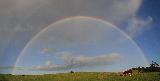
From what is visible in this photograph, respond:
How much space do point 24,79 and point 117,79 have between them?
1303cm

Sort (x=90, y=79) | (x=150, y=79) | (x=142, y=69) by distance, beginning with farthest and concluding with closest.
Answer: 1. (x=142, y=69)
2. (x=90, y=79)
3. (x=150, y=79)

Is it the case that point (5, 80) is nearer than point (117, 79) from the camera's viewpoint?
No

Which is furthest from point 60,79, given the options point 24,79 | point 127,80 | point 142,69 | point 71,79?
point 142,69

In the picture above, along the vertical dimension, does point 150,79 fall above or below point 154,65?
below

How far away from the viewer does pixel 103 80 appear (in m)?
41.9

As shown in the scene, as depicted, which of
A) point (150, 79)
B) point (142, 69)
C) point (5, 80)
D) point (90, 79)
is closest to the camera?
point (150, 79)

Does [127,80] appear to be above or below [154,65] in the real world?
below

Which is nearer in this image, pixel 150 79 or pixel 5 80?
pixel 150 79

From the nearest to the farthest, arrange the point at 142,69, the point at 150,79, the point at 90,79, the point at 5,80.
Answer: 1. the point at 150,79
2. the point at 90,79
3. the point at 5,80
4. the point at 142,69

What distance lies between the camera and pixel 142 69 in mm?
54812

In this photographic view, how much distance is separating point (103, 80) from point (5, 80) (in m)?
13.7

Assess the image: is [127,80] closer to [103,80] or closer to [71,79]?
[103,80]

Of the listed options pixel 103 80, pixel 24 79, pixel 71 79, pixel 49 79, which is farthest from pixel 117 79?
pixel 24 79

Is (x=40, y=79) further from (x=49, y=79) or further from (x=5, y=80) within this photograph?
(x=5, y=80)
